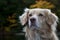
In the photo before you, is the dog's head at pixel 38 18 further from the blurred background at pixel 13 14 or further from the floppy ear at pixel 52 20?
the blurred background at pixel 13 14

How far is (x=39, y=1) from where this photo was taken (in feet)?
50.0

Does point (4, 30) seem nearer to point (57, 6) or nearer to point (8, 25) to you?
point (8, 25)

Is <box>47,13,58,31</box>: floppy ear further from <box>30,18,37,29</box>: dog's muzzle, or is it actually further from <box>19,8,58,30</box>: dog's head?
<box>30,18,37,29</box>: dog's muzzle

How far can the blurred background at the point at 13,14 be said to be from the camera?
52.7ft

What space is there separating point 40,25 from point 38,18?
7.1 inches

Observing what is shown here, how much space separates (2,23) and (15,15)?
42.5 inches

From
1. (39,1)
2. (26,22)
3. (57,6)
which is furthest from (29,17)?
(57,6)

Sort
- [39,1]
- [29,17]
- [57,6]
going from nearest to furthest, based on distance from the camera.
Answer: [29,17]
[39,1]
[57,6]

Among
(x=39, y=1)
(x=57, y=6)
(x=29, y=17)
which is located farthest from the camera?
(x=57, y=6)

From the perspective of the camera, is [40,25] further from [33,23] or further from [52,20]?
[52,20]

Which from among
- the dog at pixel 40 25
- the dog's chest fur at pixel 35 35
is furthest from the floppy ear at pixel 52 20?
the dog's chest fur at pixel 35 35

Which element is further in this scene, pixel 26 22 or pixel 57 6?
pixel 57 6

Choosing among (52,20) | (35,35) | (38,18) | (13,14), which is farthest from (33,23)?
(13,14)

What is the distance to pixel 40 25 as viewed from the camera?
778 cm
